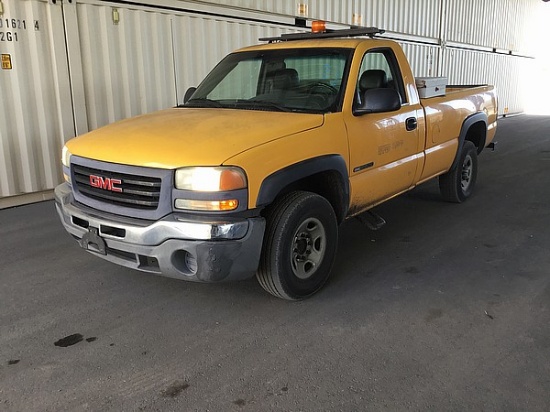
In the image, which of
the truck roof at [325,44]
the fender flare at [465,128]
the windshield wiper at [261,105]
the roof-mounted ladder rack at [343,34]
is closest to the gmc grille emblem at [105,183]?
the windshield wiper at [261,105]

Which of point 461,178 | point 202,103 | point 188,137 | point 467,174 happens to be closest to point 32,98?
point 202,103

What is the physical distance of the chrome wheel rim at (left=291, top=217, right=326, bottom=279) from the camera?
3730mm

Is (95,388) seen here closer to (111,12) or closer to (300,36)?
(300,36)

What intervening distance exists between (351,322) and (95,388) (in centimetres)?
169

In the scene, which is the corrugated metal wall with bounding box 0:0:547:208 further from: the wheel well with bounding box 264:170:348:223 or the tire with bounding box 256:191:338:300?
the tire with bounding box 256:191:338:300

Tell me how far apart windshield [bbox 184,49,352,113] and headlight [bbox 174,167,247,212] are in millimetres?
1178

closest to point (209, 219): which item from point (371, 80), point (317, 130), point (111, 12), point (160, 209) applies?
point (160, 209)

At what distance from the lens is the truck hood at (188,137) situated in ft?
10.6

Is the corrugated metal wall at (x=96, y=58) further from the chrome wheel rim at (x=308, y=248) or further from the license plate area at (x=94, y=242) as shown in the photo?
the chrome wheel rim at (x=308, y=248)

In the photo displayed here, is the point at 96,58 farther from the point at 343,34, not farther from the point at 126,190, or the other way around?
the point at 126,190

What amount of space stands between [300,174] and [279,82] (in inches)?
52.1

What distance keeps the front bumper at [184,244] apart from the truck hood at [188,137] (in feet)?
1.25

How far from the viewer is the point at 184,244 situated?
10.3 ft

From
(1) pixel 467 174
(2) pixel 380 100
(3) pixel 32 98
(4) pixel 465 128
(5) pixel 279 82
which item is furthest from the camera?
(1) pixel 467 174
